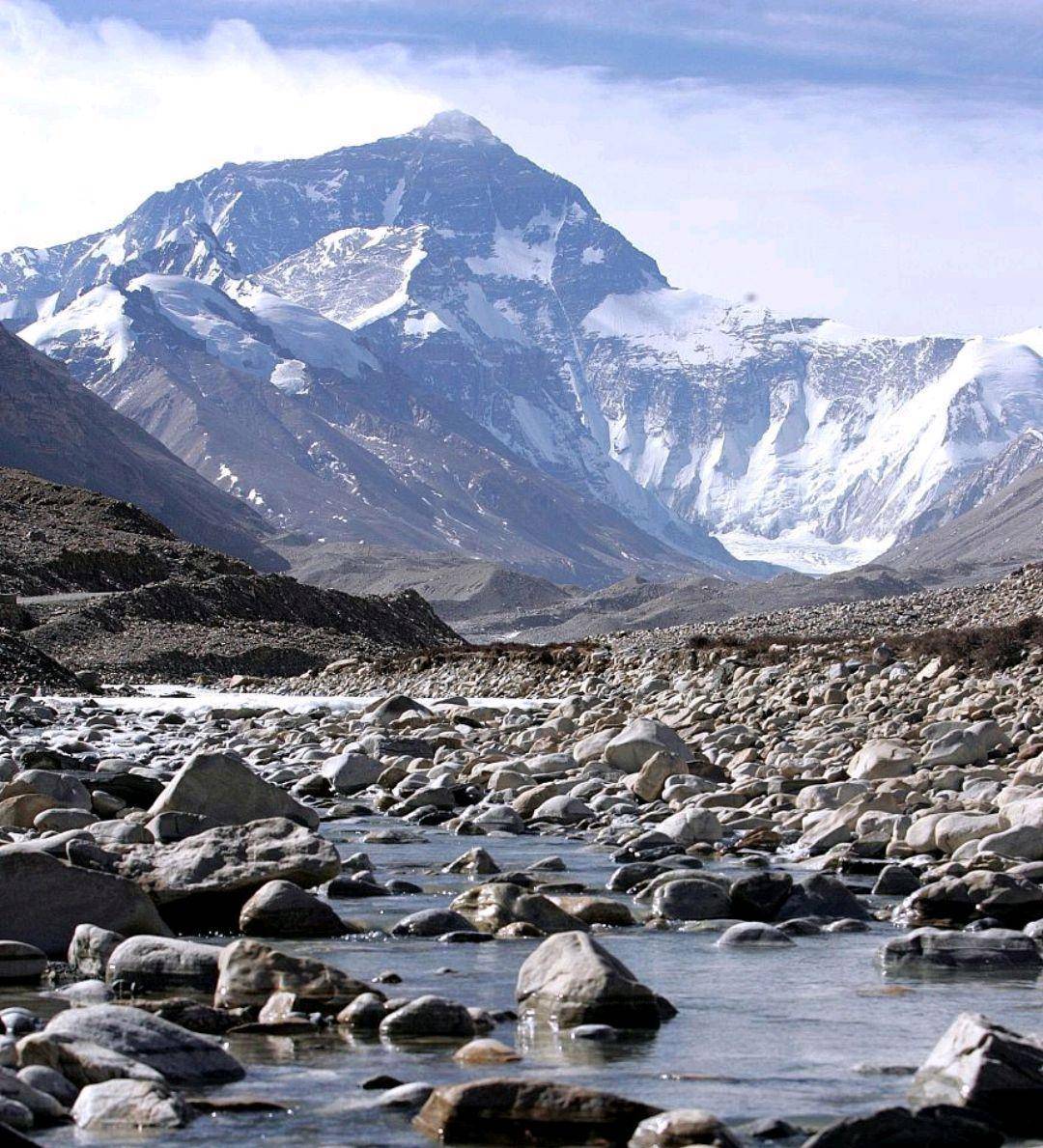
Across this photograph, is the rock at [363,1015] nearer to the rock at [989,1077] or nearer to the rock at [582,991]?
the rock at [582,991]

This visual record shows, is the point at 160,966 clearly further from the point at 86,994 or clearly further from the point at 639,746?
the point at 639,746

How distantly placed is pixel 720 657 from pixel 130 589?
125ft

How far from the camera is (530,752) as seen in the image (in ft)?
84.9

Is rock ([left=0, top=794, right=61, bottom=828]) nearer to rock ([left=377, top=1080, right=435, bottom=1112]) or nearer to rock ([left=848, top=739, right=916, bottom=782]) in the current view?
rock ([left=377, top=1080, right=435, bottom=1112])

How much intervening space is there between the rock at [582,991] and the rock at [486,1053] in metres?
0.68

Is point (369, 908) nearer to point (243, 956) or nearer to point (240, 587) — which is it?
point (243, 956)

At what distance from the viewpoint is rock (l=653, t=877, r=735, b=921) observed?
11938 millimetres

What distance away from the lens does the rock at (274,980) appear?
9.02 metres

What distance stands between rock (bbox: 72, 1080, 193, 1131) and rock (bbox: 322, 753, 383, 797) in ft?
48.6

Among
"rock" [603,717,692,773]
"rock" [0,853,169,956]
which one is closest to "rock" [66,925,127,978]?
"rock" [0,853,169,956]

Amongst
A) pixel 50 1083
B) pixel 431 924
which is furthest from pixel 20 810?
pixel 50 1083

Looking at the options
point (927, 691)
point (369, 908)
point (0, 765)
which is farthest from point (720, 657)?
point (369, 908)

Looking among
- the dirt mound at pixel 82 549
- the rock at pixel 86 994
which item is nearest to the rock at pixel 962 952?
the rock at pixel 86 994

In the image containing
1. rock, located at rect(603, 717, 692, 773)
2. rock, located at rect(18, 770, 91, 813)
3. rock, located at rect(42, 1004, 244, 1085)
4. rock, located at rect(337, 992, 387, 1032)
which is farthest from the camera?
rock, located at rect(603, 717, 692, 773)
